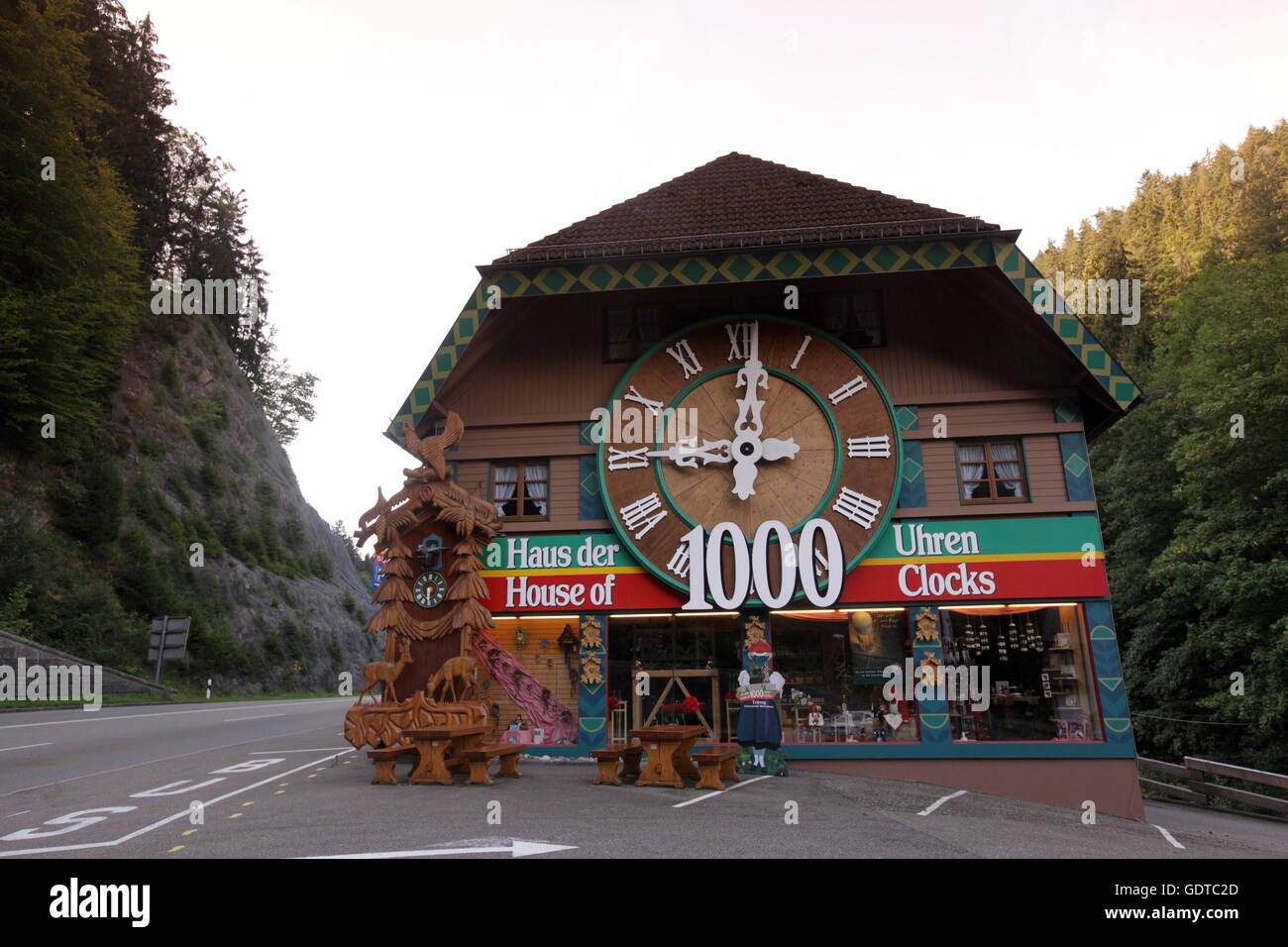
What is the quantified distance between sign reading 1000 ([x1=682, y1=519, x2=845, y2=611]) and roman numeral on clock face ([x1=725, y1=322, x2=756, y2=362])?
11.2ft

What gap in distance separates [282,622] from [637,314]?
102ft

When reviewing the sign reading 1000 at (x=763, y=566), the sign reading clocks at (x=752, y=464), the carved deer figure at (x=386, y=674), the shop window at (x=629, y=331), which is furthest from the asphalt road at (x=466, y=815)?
the shop window at (x=629, y=331)

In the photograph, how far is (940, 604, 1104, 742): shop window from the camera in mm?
13992

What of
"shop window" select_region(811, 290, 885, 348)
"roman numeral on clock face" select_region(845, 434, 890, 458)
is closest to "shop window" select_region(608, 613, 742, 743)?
"roman numeral on clock face" select_region(845, 434, 890, 458)

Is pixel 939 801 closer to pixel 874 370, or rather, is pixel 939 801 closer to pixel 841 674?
pixel 841 674

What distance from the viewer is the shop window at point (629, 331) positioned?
1658 cm

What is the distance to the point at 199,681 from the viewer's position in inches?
1238

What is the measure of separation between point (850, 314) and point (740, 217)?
2.91 m

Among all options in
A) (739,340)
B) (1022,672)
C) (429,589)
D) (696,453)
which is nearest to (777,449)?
(696,453)

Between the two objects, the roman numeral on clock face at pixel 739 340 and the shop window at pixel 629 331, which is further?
the shop window at pixel 629 331

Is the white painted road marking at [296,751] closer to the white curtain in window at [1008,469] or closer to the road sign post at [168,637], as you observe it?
the road sign post at [168,637]

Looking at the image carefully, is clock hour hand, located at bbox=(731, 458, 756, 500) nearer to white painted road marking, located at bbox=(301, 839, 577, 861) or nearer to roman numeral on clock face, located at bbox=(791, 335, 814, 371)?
roman numeral on clock face, located at bbox=(791, 335, 814, 371)

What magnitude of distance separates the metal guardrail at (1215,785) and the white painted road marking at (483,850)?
12.7 meters

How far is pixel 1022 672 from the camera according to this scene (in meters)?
14.3
